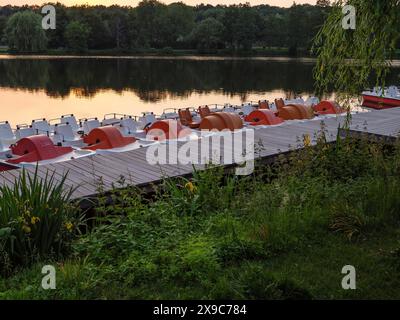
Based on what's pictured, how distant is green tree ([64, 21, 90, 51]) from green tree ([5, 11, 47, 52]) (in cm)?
588

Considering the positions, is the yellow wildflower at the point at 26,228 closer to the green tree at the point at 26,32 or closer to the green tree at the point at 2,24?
the green tree at the point at 26,32

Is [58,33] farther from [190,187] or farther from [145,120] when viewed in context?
[190,187]

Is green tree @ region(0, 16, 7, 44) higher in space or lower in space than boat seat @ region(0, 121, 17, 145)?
higher

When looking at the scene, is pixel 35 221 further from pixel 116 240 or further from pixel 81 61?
pixel 81 61

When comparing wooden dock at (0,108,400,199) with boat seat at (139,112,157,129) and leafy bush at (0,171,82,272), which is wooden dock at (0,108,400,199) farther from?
boat seat at (139,112,157,129)

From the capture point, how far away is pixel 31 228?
4.35 metres

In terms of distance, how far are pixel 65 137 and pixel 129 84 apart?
29.5 meters

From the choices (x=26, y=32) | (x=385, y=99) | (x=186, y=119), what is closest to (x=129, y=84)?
(x=26, y=32)

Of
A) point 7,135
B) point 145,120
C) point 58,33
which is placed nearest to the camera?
point 7,135

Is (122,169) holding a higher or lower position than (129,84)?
lower

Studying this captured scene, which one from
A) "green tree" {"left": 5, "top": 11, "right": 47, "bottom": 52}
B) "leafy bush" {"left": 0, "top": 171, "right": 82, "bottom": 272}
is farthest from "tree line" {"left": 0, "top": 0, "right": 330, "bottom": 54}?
"leafy bush" {"left": 0, "top": 171, "right": 82, "bottom": 272}

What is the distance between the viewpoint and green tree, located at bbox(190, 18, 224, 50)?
71875 mm

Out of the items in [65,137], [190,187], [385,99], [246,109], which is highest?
[385,99]
